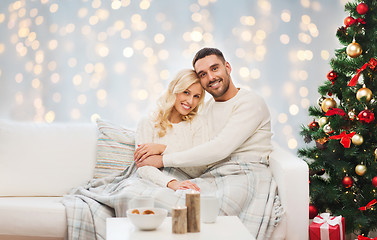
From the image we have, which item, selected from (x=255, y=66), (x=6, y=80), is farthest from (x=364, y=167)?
(x=6, y=80)

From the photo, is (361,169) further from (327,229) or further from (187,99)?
(187,99)

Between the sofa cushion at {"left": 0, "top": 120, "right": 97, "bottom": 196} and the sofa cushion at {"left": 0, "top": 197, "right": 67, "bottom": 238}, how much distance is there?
1.10ft

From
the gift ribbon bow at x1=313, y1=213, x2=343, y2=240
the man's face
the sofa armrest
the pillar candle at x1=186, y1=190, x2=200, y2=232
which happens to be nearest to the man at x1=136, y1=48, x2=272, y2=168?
the man's face

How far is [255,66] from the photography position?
10.9 ft

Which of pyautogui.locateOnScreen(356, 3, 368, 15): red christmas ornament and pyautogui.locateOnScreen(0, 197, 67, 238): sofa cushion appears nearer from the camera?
pyautogui.locateOnScreen(0, 197, 67, 238): sofa cushion

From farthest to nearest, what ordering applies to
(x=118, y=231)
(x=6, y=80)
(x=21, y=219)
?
1. (x=6, y=80)
2. (x=21, y=219)
3. (x=118, y=231)

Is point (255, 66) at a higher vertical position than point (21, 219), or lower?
higher

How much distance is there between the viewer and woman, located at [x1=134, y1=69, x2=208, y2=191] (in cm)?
258

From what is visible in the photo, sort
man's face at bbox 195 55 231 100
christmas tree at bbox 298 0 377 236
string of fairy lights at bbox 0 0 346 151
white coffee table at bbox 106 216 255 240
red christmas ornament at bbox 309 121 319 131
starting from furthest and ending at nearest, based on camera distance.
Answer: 1. string of fairy lights at bbox 0 0 346 151
2. red christmas ornament at bbox 309 121 319 131
3. man's face at bbox 195 55 231 100
4. christmas tree at bbox 298 0 377 236
5. white coffee table at bbox 106 216 255 240

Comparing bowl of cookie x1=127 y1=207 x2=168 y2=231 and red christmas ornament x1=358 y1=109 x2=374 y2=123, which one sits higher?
red christmas ornament x1=358 y1=109 x2=374 y2=123

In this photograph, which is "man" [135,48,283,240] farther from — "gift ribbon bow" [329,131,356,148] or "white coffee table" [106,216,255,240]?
"white coffee table" [106,216,255,240]

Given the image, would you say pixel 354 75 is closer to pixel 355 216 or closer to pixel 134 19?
pixel 355 216

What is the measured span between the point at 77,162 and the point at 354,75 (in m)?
1.67

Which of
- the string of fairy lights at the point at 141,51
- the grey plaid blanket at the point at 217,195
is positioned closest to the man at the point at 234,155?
the grey plaid blanket at the point at 217,195
